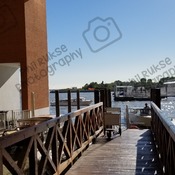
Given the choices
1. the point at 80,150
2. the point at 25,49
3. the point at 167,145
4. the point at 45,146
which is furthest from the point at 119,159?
the point at 25,49

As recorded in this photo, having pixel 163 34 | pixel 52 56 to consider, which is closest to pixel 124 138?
pixel 52 56

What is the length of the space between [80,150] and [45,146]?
2.19m

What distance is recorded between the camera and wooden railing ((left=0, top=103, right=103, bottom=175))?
3.05 metres

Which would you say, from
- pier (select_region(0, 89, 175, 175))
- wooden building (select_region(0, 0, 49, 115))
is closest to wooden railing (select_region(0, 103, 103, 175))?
pier (select_region(0, 89, 175, 175))

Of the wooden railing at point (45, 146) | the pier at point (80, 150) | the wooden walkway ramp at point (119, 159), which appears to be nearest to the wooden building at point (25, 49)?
the pier at point (80, 150)

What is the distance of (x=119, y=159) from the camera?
5.93 metres

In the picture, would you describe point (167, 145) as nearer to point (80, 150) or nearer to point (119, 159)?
point (119, 159)

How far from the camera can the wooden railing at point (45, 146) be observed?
3.05 metres

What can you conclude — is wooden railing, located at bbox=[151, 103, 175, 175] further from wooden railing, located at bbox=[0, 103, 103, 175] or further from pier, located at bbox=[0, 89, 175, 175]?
wooden railing, located at bbox=[0, 103, 103, 175]

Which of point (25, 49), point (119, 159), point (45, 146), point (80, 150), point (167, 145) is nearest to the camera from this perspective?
point (167, 145)

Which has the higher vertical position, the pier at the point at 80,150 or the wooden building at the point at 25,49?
the wooden building at the point at 25,49

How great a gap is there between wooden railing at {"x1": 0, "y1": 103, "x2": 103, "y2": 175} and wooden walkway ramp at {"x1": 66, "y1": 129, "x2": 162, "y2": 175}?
0.83 feet

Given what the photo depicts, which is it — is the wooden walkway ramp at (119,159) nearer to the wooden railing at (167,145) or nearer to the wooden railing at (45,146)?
the wooden railing at (45,146)

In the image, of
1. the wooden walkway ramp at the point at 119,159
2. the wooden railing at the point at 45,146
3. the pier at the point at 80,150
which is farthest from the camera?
the wooden walkway ramp at the point at 119,159
